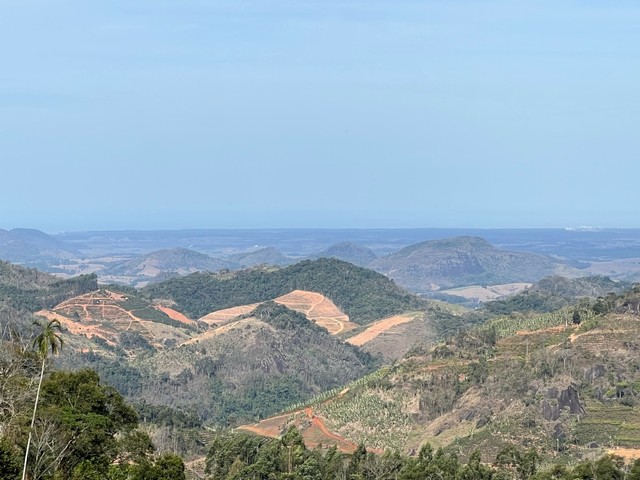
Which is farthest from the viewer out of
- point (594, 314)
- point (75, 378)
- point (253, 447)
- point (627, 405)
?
point (594, 314)

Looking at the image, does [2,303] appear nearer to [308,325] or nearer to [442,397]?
[308,325]

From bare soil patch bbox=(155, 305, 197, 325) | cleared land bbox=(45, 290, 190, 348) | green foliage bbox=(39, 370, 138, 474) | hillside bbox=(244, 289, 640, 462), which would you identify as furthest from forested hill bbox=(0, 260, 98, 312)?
green foliage bbox=(39, 370, 138, 474)

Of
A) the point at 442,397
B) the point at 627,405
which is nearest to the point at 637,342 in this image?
the point at 627,405

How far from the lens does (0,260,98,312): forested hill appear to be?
164 m

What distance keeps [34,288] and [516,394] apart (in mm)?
121923

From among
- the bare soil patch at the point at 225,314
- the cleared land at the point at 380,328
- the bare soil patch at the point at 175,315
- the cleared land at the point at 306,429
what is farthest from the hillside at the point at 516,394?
the bare soil patch at the point at 225,314

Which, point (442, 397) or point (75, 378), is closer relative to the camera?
point (75, 378)

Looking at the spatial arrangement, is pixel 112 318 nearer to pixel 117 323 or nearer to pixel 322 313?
pixel 117 323

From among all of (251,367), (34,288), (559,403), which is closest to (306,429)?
(559,403)

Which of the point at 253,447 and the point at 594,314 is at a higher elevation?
the point at 594,314

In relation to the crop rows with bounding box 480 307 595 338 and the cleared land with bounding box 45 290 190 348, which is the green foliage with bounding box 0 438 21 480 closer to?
the crop rows with bounding box 480 307 595 338

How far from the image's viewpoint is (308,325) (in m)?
162

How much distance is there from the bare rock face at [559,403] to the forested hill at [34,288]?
10405 centimetres

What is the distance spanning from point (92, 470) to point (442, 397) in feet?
160
